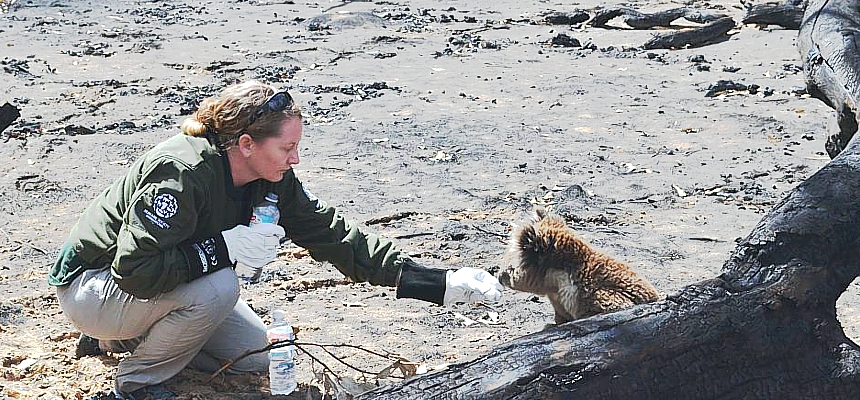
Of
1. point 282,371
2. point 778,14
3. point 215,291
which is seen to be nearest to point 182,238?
point 215,291

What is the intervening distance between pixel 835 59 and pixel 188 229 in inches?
134

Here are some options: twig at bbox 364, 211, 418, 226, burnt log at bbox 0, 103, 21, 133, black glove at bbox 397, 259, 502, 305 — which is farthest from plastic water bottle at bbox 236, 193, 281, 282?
twig at bbox 364, 211, 418, 226

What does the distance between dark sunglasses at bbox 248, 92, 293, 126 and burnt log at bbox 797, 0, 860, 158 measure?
8.81 ft

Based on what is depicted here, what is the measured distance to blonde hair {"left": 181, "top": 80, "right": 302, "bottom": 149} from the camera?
3.98 meters

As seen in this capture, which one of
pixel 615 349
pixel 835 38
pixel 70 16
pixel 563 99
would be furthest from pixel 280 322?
pixel 70 16

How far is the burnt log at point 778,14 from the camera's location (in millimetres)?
13492

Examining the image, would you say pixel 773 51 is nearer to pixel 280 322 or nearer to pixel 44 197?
pixel 44 197

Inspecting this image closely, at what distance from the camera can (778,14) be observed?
13.6 meters

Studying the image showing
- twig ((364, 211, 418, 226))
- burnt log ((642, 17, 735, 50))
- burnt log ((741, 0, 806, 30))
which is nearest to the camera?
twig ((364, 211, 418, 226))

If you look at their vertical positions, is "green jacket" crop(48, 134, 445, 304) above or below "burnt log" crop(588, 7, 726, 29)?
above

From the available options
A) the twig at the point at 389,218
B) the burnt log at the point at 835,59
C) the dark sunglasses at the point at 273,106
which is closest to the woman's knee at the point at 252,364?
the dark sunglasses at the point at 273,106

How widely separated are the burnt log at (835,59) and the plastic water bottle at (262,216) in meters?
2.71

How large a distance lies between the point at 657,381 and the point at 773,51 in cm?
1021

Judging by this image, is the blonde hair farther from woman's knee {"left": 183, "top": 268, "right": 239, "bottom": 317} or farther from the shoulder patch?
woman's knee {"left": 183, "top": 268, "right": 239, "bottom": 317}
